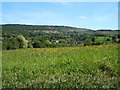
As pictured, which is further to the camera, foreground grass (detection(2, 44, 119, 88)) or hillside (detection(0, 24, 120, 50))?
hillside (detection(0, 24, 120, 50))

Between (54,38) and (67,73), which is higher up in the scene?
(54,38)

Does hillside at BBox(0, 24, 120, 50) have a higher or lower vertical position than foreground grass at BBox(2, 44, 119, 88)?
higher

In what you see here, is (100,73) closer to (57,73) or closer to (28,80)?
(57,73)

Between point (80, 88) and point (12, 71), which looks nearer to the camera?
point (80, 88)

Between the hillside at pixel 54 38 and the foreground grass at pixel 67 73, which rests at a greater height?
the hillside at pixel 54 38

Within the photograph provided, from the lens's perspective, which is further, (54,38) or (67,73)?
(54,38)

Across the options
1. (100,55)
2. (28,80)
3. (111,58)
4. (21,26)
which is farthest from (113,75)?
(21,26)

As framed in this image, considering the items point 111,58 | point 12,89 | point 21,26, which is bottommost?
point 12,89

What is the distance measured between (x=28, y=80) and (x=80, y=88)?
1.70 m

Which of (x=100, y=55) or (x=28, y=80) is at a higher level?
(x=100, y=55)

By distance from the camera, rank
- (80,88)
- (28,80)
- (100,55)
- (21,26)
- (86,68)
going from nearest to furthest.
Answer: (80,88)
(28,80)
(86,68)
(100,55)
(21,26)

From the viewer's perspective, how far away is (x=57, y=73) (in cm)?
674

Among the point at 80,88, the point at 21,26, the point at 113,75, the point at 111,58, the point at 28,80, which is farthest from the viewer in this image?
the point at 21,26

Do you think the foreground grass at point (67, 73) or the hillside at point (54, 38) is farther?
the hillside at point (54, 38)
